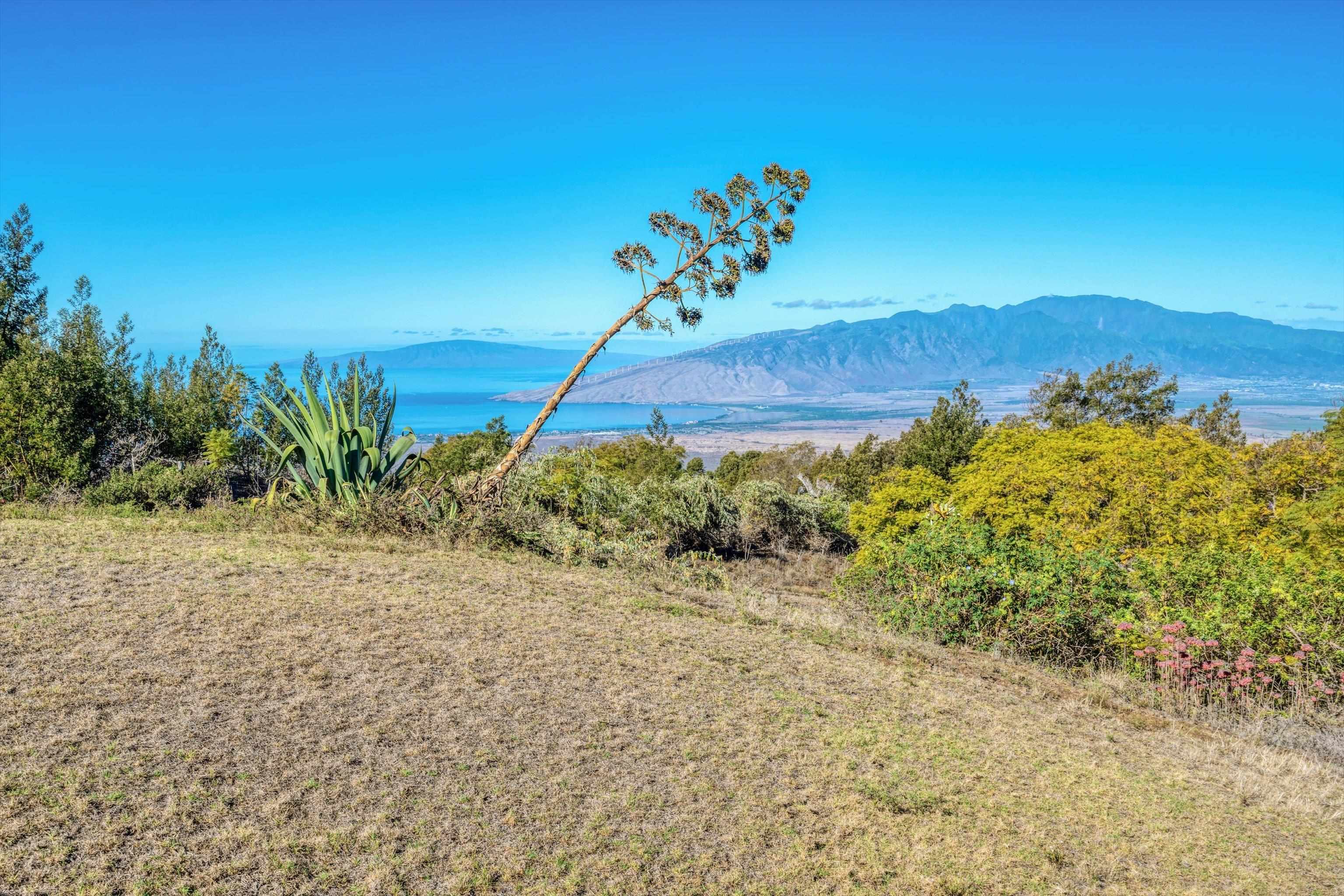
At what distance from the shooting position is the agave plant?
11234mm

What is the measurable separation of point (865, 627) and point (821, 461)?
33.5 m

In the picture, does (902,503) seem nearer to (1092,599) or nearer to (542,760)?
(1092,599)

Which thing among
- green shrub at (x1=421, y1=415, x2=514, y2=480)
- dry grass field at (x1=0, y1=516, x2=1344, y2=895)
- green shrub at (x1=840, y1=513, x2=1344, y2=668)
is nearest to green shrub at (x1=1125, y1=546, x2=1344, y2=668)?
green shrub at (x1=840, y1=513, x2=1344, y2=668)

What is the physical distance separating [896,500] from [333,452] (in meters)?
14.9

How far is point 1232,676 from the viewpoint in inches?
359

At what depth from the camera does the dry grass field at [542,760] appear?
4016 millimetres

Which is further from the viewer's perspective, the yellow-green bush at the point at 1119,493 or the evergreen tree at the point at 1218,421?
the evergreen tree at the point at 1218,421

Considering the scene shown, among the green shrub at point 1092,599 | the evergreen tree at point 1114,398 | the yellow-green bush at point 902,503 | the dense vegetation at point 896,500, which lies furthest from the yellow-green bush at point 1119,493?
the evergreen tree at point 1114,398

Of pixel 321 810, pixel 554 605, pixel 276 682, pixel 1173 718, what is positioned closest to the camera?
pixel 321 810

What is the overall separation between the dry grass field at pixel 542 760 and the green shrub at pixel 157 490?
305cm

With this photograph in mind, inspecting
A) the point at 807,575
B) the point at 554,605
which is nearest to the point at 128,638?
the point at 554,605

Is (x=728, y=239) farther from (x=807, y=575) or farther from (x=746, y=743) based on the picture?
(x=807, y=575)

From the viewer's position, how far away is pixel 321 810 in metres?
4.27

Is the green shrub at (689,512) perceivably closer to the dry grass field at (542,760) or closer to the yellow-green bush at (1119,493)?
the yellow-green bush at (1119,493)
